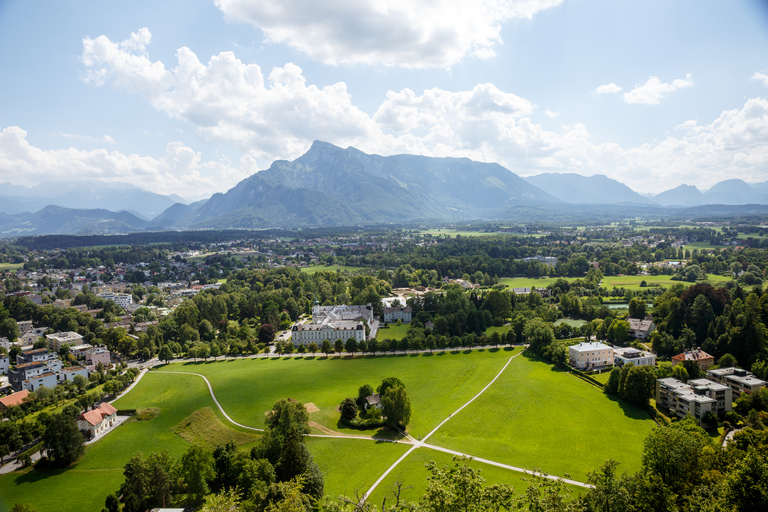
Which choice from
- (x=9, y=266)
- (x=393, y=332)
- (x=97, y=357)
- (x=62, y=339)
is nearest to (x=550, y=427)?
(x=393, y=332)

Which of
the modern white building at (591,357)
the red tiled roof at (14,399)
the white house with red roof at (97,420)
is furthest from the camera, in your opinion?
the modern white building at (591,357)

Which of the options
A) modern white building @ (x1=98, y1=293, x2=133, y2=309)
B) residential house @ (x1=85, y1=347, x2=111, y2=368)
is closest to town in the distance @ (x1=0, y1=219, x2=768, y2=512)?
residential house @ (x1=85, y1=347, x2=111, y2=368)

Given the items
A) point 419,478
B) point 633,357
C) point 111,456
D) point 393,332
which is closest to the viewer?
point 419,478

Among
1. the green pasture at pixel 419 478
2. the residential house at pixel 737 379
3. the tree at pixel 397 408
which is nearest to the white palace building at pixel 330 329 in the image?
the tree at pixel 397 408

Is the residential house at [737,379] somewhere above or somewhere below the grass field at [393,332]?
above

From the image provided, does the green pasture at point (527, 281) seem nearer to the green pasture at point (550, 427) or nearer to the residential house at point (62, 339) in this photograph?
the green pasture at point (550, 427)

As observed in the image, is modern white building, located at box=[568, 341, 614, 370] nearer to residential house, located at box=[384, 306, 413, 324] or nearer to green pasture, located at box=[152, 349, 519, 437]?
green pasture, located at box=[152, 349, 519, 437]

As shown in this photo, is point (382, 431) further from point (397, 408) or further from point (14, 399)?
point (14, 399)
